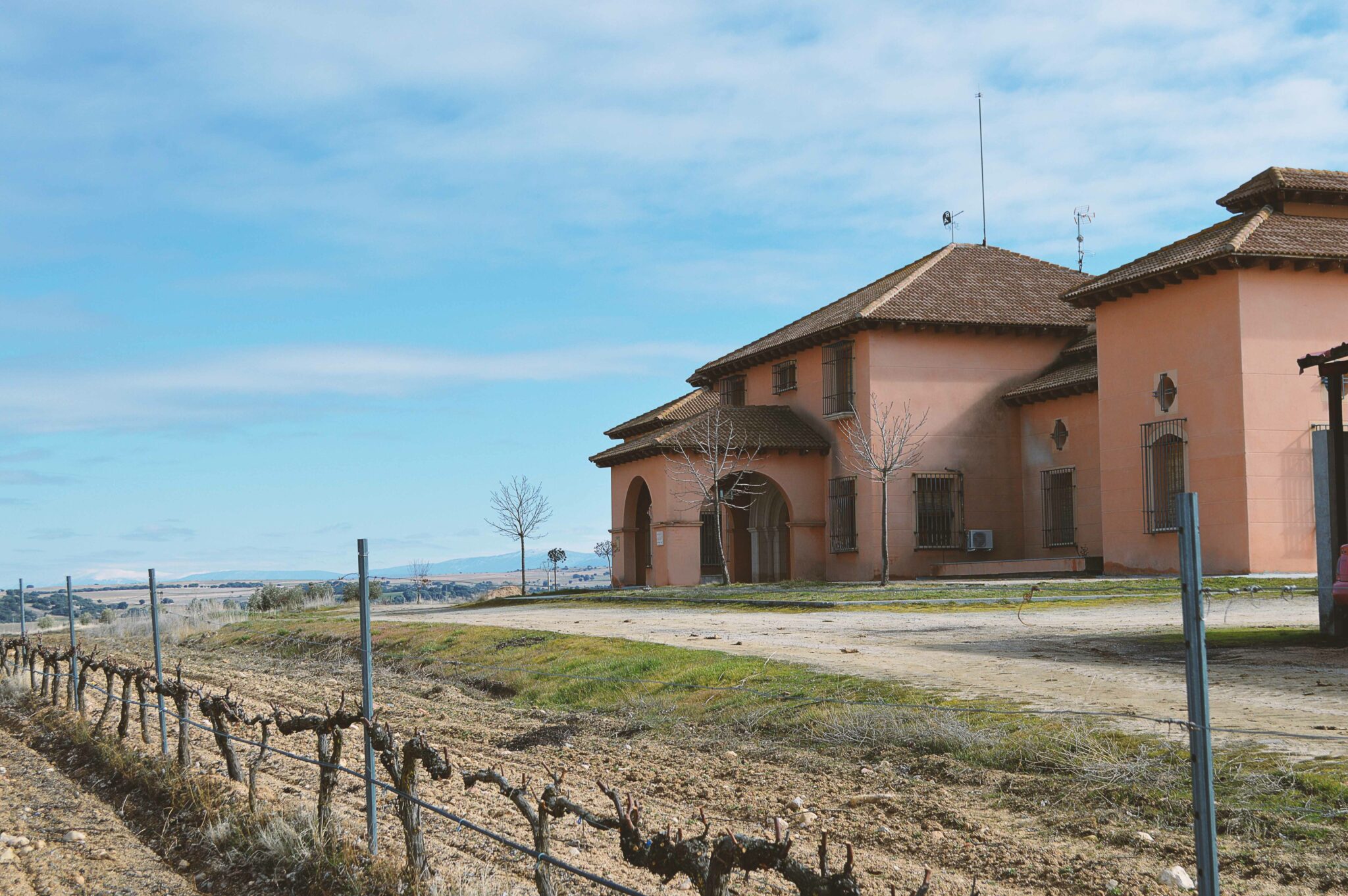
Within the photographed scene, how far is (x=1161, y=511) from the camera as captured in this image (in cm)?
2631

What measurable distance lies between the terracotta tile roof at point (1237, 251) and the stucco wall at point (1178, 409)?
1.19 feet

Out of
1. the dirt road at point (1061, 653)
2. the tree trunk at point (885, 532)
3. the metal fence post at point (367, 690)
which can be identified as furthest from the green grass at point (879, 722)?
the tree trunk at point (885, 532)

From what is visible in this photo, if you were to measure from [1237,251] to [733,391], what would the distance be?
1929cm

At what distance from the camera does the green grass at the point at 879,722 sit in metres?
7.21

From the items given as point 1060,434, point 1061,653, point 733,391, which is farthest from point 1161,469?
point 733,391

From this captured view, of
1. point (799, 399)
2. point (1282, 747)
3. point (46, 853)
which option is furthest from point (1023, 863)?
point (799, 399)

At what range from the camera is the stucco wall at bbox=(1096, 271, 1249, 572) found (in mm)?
24688

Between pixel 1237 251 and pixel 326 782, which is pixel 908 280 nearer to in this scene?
pixel 1237 251

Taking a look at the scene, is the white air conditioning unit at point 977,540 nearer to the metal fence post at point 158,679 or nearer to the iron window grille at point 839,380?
the iron window grille at point 839,380

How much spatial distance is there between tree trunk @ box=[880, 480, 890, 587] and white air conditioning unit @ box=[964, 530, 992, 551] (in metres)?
2.15

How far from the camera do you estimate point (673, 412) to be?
4169 cm

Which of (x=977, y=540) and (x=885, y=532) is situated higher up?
Answer: (x=885, y=532)

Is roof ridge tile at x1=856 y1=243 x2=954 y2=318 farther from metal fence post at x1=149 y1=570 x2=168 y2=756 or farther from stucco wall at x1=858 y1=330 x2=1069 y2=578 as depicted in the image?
metal fence post at x1=149 y1=570 x2=168 y2=756

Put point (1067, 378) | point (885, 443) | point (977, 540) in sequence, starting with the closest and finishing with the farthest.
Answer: point (1067, 378), point (885, 443), point (977, 540)
